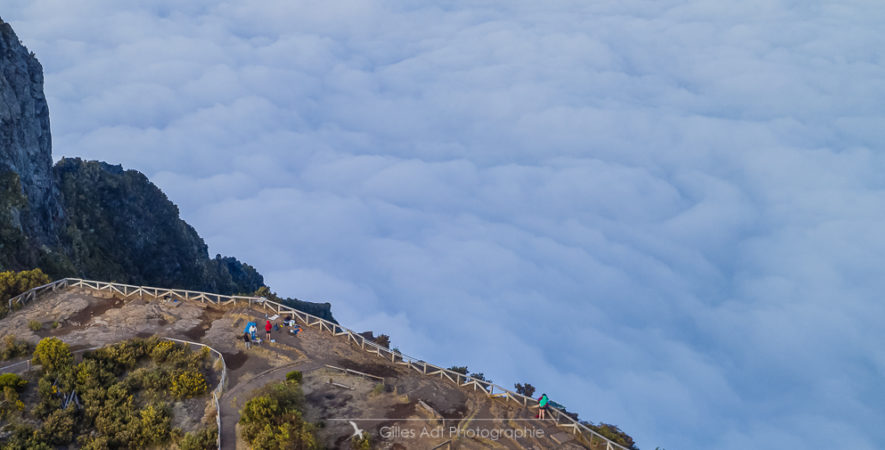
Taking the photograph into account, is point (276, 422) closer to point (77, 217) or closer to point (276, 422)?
point (276, 422)

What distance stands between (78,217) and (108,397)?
265 ft

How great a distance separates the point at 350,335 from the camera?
42844 mm

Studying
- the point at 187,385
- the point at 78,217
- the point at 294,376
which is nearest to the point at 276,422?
the point at 294,376

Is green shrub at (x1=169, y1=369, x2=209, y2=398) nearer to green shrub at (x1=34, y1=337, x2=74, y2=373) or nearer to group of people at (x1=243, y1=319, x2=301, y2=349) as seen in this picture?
group of people at (x1=243, y1=319, x2=301, y2=349)

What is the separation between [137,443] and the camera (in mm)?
30812

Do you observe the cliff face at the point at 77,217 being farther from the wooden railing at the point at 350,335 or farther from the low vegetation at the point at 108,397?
the low vegetation at the point at 108,397

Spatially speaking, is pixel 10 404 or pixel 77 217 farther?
pixel 77 217

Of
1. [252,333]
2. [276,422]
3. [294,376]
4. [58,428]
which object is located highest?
[252,333]

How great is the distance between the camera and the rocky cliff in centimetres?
7894

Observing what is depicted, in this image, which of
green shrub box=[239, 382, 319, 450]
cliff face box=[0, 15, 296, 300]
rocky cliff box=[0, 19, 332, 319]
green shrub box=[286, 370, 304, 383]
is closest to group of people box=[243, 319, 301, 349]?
green shrub box=[286, 370, 304, 383]

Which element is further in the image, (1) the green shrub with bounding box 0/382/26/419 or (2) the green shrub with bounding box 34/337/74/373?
(2) the green shrub with bounding box 34/337/74/373

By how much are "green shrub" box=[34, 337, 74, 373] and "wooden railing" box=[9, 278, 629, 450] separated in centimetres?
1045

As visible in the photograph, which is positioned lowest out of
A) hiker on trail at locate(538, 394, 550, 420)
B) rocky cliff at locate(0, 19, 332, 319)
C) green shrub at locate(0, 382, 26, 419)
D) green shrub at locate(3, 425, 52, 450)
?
green shrub at locate(3, 425, 52, 450)

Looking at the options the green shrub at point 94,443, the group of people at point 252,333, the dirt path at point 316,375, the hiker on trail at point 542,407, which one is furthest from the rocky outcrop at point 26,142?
the hiker on trail at point 542,407
